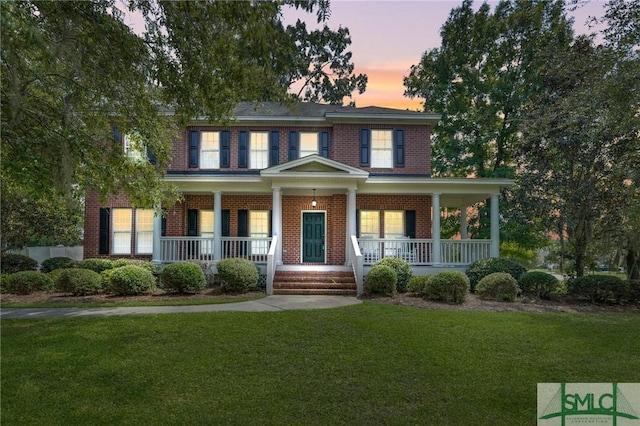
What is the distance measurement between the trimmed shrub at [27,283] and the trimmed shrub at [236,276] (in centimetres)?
538

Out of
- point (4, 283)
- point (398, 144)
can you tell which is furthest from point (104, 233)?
point (398, 144)

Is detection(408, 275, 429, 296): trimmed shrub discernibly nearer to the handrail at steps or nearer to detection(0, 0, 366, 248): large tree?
the handrail at steps

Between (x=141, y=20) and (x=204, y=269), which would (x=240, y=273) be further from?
(x=141, y=20)

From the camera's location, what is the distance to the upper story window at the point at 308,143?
659 inches

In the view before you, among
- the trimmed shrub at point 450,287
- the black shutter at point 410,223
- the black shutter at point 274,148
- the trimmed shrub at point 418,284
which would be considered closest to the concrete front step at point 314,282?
the trimmed shrub at point 418,284

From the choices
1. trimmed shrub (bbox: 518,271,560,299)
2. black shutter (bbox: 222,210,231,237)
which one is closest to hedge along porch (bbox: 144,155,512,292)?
black shutter (bbox: 222,210,231,237)

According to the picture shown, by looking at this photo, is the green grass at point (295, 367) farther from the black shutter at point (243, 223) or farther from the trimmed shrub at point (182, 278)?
the black shutter at point (243, 223)

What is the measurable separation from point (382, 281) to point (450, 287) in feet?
6.52

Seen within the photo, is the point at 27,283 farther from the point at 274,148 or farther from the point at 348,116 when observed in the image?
the point at 348,116

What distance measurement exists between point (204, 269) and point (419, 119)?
1075 centimetres

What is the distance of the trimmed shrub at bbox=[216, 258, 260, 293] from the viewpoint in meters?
12.0

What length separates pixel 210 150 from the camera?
1681 centimetres
